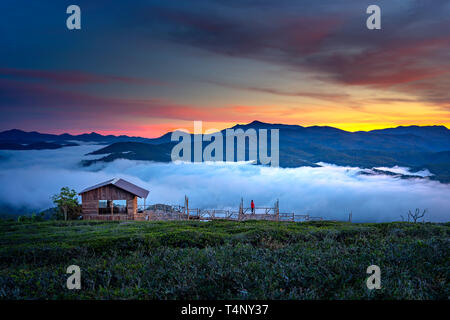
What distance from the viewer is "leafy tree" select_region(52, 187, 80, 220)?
4137 centimetres

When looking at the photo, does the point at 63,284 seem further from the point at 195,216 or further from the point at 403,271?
the point at 195,216

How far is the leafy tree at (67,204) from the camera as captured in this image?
41.4m

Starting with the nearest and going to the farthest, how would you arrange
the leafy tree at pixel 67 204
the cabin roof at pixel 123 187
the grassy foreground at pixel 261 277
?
the grassy foreground at pixel 261 277, the cabin roof at pixel 123 187, the leafy tree at pixel 67 204

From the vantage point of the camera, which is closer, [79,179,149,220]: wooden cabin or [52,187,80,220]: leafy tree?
[79,179,149,220]: wooden cabin

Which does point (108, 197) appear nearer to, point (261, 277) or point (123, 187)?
point (123, 187)

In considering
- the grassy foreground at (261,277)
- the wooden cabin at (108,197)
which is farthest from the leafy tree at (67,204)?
the grassy foreground at (261,277)

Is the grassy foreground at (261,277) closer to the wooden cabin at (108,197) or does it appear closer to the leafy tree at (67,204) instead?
the wooden cabin at (108,197)

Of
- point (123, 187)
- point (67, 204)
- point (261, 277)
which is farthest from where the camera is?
point (67, 204)

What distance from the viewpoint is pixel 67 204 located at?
41.3 meters

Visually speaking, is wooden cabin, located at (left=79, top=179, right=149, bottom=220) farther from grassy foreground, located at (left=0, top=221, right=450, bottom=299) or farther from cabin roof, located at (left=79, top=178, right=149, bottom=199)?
grassy foreground, located at (left=0, top=221, right=450, bottom=299)

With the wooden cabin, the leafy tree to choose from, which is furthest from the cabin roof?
the leafy tree

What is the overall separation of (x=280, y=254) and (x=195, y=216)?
1539 inches

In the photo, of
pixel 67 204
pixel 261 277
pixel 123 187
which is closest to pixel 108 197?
pixel 123 187
